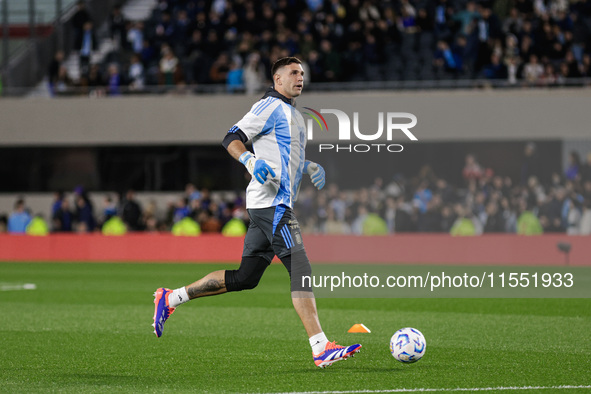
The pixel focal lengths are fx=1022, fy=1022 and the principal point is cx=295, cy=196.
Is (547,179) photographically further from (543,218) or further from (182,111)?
(182,111)

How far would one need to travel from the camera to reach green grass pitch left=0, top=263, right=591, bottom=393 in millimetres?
7398

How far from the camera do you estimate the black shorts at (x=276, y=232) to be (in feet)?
26.2

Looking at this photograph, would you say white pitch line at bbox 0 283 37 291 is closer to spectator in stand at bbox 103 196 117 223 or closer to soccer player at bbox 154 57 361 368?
spectator in stand at bbox 103 196 117 223

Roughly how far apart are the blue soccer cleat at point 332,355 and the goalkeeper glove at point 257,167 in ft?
4.51

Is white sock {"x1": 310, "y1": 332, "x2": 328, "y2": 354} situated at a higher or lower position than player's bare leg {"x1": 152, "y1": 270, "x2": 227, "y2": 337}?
lower

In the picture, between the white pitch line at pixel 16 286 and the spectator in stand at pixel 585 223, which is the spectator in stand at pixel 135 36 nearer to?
the white pitch line at pixel 16 286

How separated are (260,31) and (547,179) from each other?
8.98 metres

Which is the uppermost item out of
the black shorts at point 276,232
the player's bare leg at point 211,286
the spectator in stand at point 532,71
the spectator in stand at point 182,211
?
the spectator in stand at point 532,71

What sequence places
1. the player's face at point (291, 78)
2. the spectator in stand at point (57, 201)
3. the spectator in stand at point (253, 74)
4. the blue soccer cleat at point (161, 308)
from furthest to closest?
1. the spectator in stand at point (57, 201)
2. the spectator in stand at point (253, 74)
3. the blue soccer cleat at point (161, 308)
4. the player's face at point (291, 78)

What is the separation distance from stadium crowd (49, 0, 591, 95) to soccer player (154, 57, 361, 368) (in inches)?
705

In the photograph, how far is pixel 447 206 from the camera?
880 inches

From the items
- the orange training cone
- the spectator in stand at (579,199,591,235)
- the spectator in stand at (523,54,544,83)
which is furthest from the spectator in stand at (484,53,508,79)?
the orange training cone

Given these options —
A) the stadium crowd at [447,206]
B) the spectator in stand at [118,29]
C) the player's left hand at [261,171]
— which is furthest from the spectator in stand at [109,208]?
the player's left hand at [261,171]

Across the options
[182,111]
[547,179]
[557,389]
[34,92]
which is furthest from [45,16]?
[557,389]
